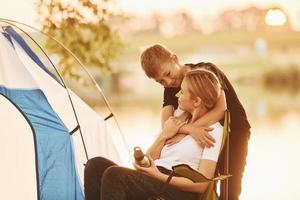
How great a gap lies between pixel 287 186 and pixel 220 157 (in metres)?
4.47

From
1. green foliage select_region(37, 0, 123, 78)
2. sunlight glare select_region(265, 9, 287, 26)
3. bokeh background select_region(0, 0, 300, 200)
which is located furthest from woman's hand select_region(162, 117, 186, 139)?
sunlight glare select_region(265, 9, 287, 26)

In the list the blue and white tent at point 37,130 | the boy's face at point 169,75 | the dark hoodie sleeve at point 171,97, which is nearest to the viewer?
the boy's face at point 169,75

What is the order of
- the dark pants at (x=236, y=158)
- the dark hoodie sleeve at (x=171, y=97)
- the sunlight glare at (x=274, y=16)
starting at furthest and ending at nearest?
the sunlight glare at (x=274, y=16) < the dark hoodie sleeve at (x=171, y=97) < the dark pants at (x=236, y=158)

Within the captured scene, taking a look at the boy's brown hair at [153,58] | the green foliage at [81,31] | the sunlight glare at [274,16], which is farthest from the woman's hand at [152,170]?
the sunlight glare at [274,16]

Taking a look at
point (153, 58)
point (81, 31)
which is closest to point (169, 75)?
point (153, 58)

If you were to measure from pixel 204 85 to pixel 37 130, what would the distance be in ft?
4.06

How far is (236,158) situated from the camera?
377cm

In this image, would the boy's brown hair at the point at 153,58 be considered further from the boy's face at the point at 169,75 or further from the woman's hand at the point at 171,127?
the woman's hand at the point at 171,127

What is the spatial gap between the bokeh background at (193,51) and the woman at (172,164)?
48cm

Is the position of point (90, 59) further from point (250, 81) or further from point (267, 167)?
point (250, 81)

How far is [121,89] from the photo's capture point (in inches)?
1155

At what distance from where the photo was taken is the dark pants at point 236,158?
3.76 m

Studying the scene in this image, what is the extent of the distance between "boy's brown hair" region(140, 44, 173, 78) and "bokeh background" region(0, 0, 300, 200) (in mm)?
273

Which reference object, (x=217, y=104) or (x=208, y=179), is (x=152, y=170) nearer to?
(x=208, y=179)
